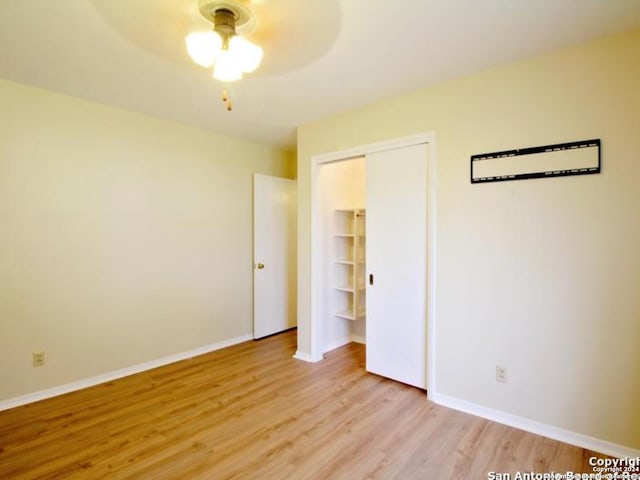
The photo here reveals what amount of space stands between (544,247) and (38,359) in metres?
3.84

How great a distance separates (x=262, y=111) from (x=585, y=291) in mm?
2842

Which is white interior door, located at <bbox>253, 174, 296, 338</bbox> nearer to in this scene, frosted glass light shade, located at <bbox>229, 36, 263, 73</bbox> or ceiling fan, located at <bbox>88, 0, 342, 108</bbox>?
ceiling fan, located at <bbox>88, 0, 342, 108</bbox>

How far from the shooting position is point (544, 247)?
2.19 metres

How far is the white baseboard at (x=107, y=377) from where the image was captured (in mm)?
2600

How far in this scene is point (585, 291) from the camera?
6.74 feet

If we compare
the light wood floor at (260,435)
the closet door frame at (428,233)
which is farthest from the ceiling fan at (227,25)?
the light wood floor at (260,435)

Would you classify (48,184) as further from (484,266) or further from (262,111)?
(484,266)

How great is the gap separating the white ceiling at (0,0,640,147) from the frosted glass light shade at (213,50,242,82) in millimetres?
247

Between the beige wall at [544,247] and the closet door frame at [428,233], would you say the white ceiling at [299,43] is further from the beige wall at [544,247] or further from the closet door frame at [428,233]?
the closet door frame at [428,233]

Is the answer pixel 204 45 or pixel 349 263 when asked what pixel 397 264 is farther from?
pixel 204 45

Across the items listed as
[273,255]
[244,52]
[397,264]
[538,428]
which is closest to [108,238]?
[273,255]

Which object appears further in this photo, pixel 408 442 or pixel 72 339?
pixel 72 339

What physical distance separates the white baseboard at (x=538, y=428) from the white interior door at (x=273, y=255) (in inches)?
91.0

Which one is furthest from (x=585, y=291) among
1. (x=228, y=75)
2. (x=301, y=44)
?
(x=228, y=75)
